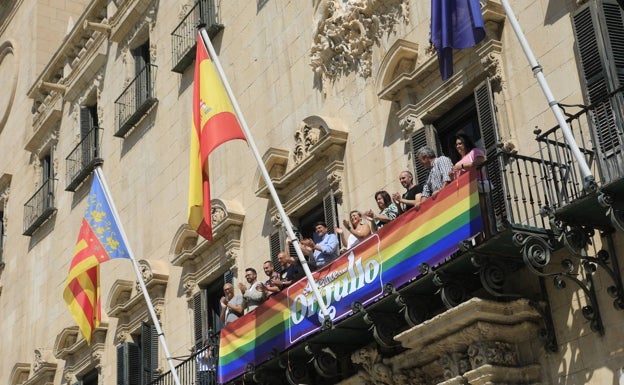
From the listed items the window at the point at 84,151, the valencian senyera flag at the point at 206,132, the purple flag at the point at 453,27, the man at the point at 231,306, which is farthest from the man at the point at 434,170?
the window at the point at 84,151

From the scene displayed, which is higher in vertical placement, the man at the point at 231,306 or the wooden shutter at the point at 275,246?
the wooden shutter at the point at 275,246

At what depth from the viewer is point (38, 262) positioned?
96.7 ft

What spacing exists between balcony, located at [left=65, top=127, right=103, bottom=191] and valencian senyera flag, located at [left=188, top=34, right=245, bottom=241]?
28.6ft

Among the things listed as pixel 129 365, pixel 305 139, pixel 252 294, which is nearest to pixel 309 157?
pixel 305 139

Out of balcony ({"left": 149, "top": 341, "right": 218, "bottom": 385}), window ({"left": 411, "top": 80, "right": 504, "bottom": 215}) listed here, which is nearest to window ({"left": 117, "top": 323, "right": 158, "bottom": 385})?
balcony ({"left": 149, "top": 341, "right": 218, "bottom": 385})

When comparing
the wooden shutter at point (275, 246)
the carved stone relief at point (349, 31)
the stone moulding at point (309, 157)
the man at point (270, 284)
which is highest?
the carved stone relief at point (349, 31)

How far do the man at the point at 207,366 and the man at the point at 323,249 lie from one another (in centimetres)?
296

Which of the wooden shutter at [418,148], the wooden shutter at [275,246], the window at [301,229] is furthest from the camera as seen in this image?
the wooden shutter at [275,246]

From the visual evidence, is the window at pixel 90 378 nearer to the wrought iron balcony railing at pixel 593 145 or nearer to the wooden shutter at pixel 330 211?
the wooden shutter at pixel 330 211

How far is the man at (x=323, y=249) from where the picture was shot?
16078 mm

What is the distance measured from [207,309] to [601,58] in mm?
9925

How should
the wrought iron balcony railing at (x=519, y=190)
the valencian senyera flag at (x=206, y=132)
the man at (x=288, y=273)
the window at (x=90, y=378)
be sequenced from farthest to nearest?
the window at (x=90, y=378)
the valencian senyera flag at (x=206, y=132)
the man at (x=288, y=273)
the wrought iron balcony railing at (x=519, y=190)

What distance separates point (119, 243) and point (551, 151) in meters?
9.76

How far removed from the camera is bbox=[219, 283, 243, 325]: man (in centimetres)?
1772
